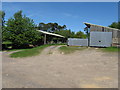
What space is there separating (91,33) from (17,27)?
12387 mm

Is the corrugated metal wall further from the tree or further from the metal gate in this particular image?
the tree

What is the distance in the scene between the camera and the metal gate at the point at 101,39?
19062 millimetres

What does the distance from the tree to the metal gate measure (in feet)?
32.3

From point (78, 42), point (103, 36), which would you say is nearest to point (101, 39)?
point (103, 36)

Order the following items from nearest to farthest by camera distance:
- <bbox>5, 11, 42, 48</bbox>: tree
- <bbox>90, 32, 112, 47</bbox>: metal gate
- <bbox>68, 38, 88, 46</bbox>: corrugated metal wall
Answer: <bbox>90, 32, 112, 47</bbox>: metal gate
<bbox>68, 38, 88, 46</bbox>: corrugated metal wall
<bbox>5, 11, 42, 48</bbox>: tree

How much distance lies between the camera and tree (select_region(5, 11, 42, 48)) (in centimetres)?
2211

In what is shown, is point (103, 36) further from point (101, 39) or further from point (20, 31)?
point (20, 31)

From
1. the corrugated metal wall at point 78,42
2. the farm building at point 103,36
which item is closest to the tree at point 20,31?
the corrugated metal wall at point 78,42

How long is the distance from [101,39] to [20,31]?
1340cm

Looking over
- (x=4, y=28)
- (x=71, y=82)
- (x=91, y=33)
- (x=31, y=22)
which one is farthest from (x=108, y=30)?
(x=4, y=28)

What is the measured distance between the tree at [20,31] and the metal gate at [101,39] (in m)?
9.84

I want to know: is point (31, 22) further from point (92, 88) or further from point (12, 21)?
point (92, 88)

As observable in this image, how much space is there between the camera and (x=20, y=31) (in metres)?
22.8

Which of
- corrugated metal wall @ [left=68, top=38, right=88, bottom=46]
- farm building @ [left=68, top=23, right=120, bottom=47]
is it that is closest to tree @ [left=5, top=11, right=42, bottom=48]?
corrugated metal wall @ [left=68, top=38, right=88, bottom=46]
